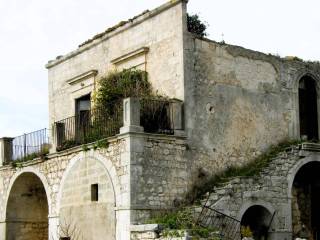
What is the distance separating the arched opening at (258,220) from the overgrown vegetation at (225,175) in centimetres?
104

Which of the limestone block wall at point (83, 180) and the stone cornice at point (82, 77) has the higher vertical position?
the stone cornice at point (82, 77)

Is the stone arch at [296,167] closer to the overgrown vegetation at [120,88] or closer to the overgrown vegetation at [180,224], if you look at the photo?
the overgrown vegetation at [180,224]

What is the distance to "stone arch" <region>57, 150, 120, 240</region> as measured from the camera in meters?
19.7

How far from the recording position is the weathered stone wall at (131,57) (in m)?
20.8

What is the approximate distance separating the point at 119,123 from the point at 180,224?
3.45m

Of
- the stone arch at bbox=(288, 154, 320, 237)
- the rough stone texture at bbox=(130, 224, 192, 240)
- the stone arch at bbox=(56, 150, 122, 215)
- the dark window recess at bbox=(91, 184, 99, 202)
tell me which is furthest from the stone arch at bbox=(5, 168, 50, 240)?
the stone arch at bbox=(288, 154, 320, 237)

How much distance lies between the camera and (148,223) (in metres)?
18.8

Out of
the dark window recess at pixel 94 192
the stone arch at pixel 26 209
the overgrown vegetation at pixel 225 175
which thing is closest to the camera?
the overgrown vegetation at pixel 225 175

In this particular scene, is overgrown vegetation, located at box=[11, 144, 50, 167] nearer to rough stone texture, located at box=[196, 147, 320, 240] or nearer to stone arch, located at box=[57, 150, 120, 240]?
stone arch, located at box=[57, 150, 120, 240]

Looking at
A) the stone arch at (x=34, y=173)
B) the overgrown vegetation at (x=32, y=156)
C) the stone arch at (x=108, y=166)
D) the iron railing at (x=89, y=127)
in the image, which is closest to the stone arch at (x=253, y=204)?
the stone arch at (x=108, y=166)

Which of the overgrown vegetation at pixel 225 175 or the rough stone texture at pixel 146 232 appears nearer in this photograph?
the rough stone texture at pixel 146 232

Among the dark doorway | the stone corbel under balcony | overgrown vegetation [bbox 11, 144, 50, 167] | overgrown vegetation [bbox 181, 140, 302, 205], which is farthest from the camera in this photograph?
the stone corbel under balcony

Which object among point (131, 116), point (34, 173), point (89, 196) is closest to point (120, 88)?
point (131, 116)

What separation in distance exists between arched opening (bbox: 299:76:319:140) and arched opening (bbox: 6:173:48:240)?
9207 millimetres
